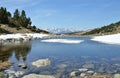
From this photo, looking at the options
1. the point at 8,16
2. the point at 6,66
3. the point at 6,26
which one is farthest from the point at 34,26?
the point at 6,66

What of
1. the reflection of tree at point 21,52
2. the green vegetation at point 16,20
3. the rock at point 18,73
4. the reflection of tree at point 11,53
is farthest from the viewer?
the green vegetation at point 16,20

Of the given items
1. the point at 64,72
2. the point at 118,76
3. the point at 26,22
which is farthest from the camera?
the point at 26,22

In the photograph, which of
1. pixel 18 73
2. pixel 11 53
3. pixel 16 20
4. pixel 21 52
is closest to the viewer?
pixel 18 73

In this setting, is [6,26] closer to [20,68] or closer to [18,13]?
[18,13]

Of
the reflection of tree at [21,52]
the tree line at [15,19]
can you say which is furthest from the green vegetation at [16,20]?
the reflection of tree at [21,52]

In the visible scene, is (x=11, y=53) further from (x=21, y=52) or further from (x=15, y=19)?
(x=15, y=19)

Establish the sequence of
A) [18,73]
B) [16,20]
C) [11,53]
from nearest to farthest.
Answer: [18,73]
[11,53]
[16,20]

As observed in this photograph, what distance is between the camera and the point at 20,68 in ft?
84.7

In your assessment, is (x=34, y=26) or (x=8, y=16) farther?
(x=34, y=26)

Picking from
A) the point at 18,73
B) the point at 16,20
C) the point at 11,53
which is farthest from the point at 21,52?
the point at 16,20

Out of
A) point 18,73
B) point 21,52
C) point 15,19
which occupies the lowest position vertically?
point 18,73

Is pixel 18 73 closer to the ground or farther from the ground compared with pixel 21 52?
closer to the ground

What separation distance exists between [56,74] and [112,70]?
607 cm

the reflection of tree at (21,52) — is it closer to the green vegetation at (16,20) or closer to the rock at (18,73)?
the rock at (18,73)
